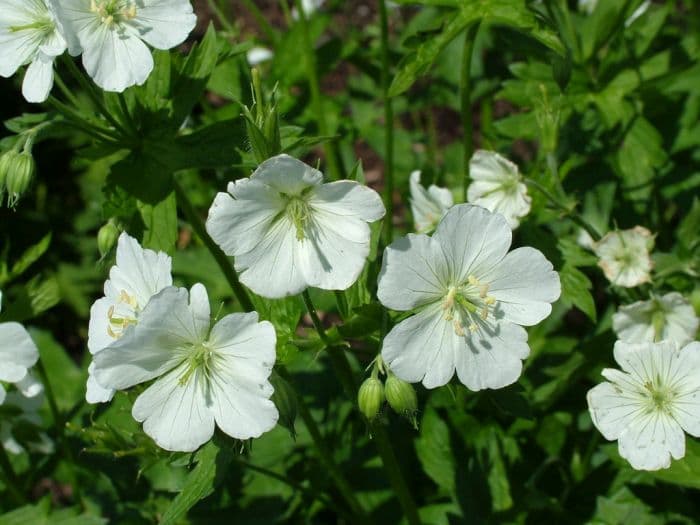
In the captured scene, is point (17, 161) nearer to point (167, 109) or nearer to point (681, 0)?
point (167, 109)

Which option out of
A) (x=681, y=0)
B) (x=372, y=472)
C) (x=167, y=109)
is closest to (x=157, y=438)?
(x=167, y=109)

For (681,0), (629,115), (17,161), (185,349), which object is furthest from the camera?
(681,0)

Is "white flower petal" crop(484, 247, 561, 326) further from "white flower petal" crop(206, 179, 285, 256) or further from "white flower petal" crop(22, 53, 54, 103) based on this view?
"white flower petal" crop(22, 53, 54, 103)

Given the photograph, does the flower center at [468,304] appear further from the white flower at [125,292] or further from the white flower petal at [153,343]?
the white flower at [125,292]

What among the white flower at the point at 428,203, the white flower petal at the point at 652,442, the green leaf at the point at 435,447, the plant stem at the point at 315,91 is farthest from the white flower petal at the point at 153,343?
the plant stem at the point at 315,91

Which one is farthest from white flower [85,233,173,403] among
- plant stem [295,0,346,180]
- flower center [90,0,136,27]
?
plant stem [295,0,346,180]

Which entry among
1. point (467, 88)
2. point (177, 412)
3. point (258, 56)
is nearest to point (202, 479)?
point (177, 412)
